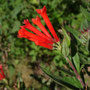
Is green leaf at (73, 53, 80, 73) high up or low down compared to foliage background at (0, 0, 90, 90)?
down

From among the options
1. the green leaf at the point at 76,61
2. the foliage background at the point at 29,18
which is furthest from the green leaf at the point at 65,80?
the foliage background at the point at 29,18

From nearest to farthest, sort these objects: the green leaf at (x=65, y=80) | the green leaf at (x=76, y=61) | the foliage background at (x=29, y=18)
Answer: the green leaf at (x=65, y=80), the green leaf at (x=76, y=61), the foliage background at (x=29, y=18)

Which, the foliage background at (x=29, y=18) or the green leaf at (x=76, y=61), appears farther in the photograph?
the foliage background at (x=29, y=18)

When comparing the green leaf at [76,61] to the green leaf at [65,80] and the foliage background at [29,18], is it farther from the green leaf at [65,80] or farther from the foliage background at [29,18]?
the foliage background at [29,18]

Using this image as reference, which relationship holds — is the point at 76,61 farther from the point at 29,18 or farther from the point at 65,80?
the point at 29,18

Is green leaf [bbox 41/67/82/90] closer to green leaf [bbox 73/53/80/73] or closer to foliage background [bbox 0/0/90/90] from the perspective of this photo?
green leaf [bbox 73/53/80/73]

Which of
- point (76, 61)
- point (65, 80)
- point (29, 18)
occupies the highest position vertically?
point (29, 18)

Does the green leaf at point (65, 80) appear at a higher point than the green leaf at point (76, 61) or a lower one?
lower

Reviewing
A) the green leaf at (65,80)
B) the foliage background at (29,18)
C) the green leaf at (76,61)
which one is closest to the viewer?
the green leaf at (65,80)

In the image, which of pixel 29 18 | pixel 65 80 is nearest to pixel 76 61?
pixel 65 80

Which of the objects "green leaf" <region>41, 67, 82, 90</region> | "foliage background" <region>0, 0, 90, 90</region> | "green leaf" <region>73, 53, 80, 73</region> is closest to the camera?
"green leaf" <region>41, 67, 82, 90</region>

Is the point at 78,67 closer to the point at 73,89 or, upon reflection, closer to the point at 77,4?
the point at 73,89

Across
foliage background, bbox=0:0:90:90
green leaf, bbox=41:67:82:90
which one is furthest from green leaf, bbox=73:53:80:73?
foliage background, bbox=0:0:90:90

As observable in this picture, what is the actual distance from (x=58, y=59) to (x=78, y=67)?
1.95 meters
